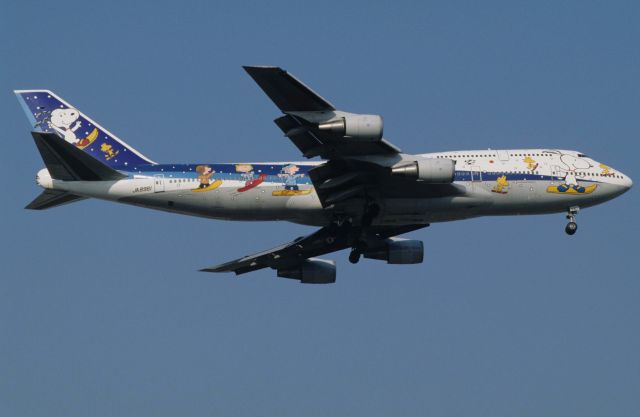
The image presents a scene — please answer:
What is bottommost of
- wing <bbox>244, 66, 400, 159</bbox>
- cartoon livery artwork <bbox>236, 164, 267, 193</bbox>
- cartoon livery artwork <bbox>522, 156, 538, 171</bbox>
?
cartoon livery artwork <bbox>236, 164, 267, 193</bbox>

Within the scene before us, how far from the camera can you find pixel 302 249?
67.1 metres

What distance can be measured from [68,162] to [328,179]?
12.5m

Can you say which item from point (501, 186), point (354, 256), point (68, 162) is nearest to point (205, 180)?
point (68, 162)

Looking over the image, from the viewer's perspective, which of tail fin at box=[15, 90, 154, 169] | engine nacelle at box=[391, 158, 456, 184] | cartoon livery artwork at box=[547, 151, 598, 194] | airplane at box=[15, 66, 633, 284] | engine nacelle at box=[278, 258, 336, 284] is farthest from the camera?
engine nacelle at box=[278, 258, 336, 284]

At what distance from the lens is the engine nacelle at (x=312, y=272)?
69.2 metres

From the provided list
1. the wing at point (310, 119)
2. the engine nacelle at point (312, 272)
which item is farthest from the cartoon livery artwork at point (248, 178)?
the engine nacelle at point (312, 272)

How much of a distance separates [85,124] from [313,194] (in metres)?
12.8

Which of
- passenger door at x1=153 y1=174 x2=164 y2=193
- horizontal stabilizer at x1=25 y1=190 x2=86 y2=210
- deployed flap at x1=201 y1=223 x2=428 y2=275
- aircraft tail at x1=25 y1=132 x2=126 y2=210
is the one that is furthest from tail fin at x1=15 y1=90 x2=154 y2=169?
deployed flap at x1=201 y1=223 x2=428 y2=275

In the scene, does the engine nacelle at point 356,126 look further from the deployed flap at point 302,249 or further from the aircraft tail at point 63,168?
the aircraft tail at point 63,168

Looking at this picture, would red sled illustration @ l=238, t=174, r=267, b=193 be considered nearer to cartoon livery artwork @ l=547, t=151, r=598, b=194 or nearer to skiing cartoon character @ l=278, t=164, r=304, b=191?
skiing cartoon character @ l=278, t=164, r=304, b=191

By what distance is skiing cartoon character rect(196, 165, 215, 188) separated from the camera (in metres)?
60.6

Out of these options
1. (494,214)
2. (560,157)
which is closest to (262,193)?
(494,214)

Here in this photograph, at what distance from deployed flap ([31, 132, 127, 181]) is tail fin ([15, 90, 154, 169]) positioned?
3.62 metres

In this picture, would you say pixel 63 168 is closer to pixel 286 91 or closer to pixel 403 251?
pixel 286 91
